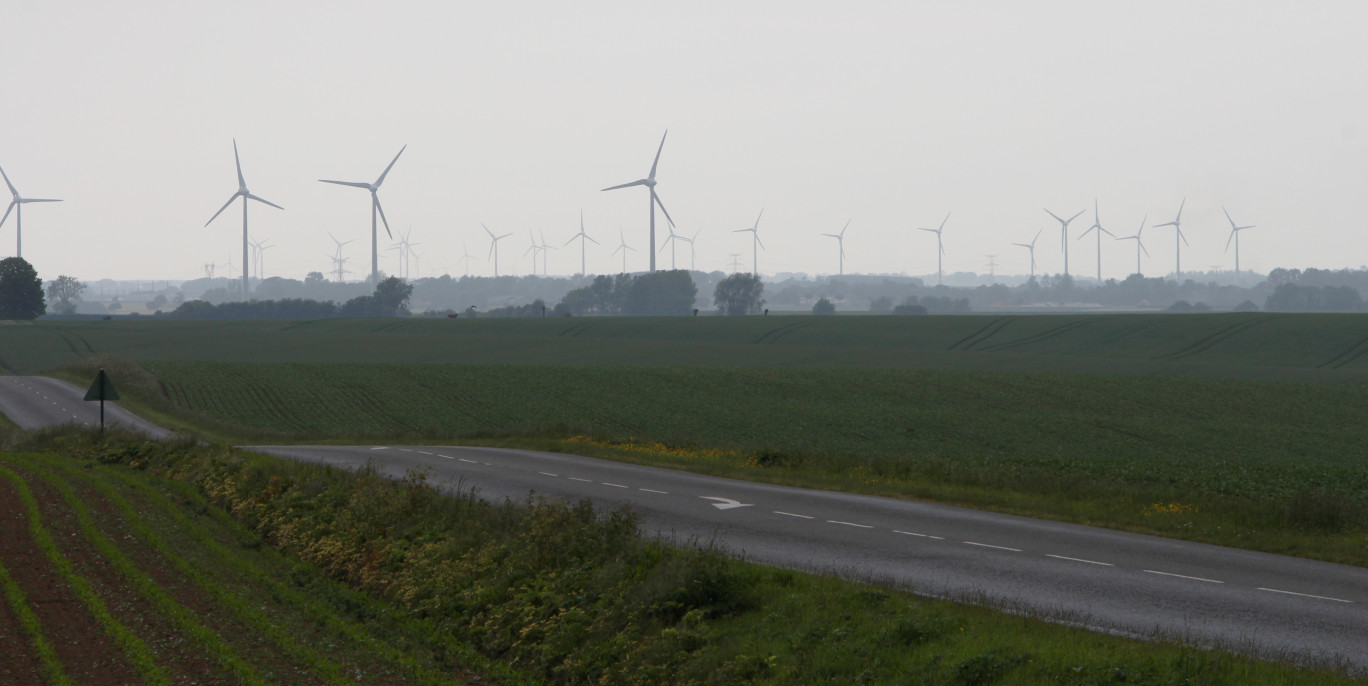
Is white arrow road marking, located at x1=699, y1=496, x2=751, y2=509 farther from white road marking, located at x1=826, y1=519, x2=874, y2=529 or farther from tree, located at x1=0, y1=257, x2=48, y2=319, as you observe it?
tree, located at x1=0, y1=257, x2=48, y2=319

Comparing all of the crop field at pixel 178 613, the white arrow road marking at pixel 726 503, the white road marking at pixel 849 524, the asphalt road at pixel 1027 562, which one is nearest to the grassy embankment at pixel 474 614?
the crop field at pixel 178 613

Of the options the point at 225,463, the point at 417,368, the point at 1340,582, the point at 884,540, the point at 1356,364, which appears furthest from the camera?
the point at 1356,364

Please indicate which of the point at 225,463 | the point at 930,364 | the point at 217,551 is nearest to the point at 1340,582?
the point at 217,551

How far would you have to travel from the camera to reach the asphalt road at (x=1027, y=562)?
12.0 meters

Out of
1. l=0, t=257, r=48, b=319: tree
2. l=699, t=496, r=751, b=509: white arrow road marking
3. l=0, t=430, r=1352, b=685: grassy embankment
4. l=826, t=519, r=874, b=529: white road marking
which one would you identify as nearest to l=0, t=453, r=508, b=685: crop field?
l=0, t=430, r=1352, b=685: grassy embankment

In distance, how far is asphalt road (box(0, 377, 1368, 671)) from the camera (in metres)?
12.0

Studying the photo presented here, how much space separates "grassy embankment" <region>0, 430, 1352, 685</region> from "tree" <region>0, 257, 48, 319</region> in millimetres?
162551

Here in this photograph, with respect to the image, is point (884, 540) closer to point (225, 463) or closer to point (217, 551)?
point (217, 551)

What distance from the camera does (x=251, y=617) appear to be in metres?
14.0

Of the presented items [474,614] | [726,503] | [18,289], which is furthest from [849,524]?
[18,289]

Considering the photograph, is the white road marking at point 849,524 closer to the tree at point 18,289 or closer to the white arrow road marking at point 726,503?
the white arrow road marking at point 726,503

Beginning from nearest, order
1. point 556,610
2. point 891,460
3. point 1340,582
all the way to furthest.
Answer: point 556,610, point 1340,582, point 891,460

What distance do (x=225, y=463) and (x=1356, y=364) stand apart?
86.1 m

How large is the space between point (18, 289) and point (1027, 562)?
17723cm
